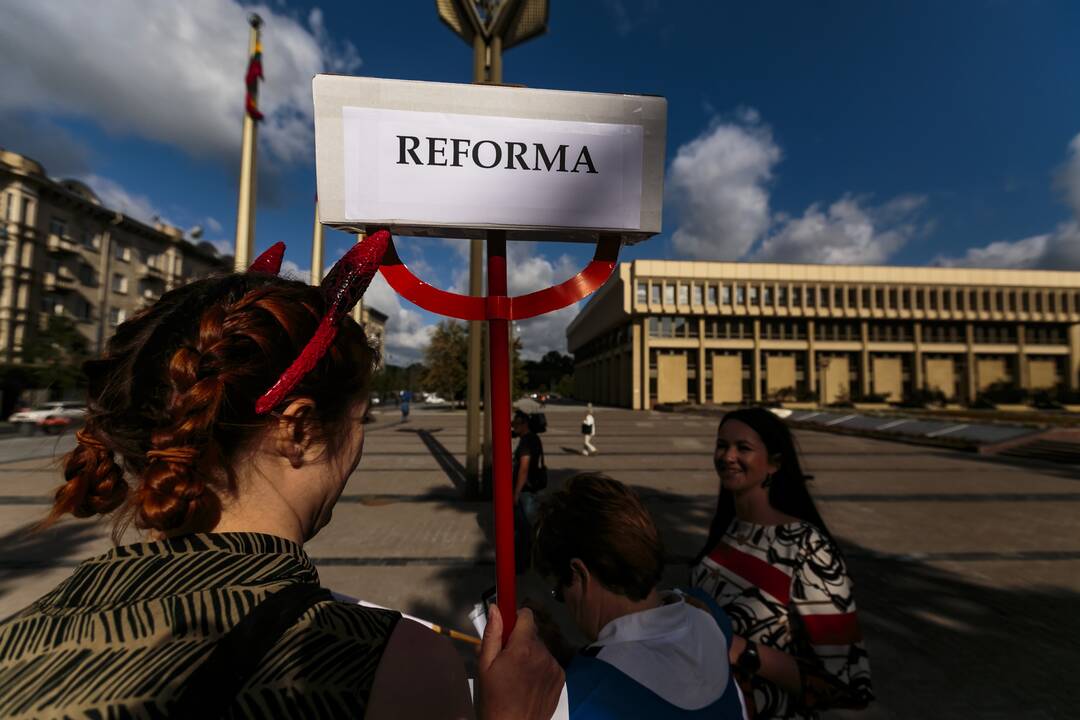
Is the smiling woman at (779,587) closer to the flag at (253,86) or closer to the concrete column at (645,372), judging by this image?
the flag at (253,86)

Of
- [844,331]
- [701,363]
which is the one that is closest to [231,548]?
[701,363]

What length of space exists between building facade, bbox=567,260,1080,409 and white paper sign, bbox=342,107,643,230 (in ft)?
170

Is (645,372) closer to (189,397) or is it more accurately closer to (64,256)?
(64,256)

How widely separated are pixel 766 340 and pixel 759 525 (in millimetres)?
57873

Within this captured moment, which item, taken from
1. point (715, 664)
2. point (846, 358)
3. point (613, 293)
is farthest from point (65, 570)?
point (846, 358)

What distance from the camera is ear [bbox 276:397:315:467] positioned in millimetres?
852

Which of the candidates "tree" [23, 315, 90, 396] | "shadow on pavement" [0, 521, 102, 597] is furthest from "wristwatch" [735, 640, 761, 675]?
"tree" [23, 315, 90, 396]

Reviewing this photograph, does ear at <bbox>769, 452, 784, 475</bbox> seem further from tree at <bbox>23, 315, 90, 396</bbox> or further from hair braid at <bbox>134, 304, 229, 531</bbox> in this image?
tree at <bbox>23, 315, 90, 396</bbox>

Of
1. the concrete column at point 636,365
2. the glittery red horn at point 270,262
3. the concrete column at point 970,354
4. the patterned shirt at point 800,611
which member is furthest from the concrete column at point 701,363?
the glittery red horn at point 270,262

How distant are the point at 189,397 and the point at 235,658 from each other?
15.9 inches

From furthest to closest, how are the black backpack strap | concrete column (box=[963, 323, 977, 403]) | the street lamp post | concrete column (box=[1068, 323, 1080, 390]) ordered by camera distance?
1. concrete column (box=[1068, 323, 1080, 390])
2. concrete column (box=[963, 323, 977, 403])
3. the street lamp post
4. the black backpack strap

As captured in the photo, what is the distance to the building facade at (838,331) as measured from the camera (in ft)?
174

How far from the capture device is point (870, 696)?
1.59 m

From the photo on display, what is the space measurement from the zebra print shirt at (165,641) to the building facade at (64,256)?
34.3 metres
